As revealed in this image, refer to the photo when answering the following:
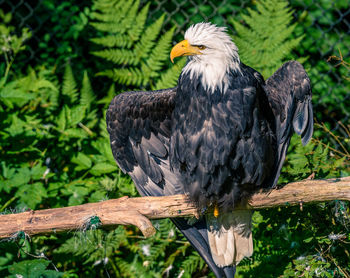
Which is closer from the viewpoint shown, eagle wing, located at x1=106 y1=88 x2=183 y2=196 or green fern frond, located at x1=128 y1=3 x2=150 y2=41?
eagle wing, located at x1=106 y1=88 x2=183 y2=196

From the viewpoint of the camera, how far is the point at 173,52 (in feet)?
8.11

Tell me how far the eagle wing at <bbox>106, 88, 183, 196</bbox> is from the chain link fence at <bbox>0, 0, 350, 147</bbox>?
5.85 ft

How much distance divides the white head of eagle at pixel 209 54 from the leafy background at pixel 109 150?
0.76 m

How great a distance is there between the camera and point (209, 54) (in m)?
2.50

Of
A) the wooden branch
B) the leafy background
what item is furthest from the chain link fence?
the wooden branch

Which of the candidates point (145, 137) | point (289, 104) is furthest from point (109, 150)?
point (289, 104)

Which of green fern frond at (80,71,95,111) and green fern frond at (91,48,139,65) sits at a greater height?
green fern frond at (91,48,139,65)

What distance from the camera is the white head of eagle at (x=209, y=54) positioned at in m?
2.46

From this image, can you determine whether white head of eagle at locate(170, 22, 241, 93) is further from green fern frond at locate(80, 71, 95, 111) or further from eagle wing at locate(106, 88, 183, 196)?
green fern frond at locate(80, 71, 95, 111)

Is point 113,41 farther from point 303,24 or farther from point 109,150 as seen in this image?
point 303,24

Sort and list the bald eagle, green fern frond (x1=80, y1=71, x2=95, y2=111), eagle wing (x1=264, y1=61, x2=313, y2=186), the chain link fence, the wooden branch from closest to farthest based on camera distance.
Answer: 1. the wooden branch
2. the bald eagle
3. eagle wing (x1=264, y1=61, x2=313, y2=186)
4. green fern frond (x1=80, y1=71, x2=95, y2=111)
5. the chain link fence

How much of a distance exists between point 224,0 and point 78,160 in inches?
82.2

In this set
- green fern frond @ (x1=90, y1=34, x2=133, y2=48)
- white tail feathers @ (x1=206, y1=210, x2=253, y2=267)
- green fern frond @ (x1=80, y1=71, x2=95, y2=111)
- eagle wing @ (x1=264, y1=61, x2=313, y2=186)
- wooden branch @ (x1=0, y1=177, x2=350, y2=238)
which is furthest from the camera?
green fern frond @ (x1=90, y1=34, x2=133, y2=48)

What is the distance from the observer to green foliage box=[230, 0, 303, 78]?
3787 millimetres
